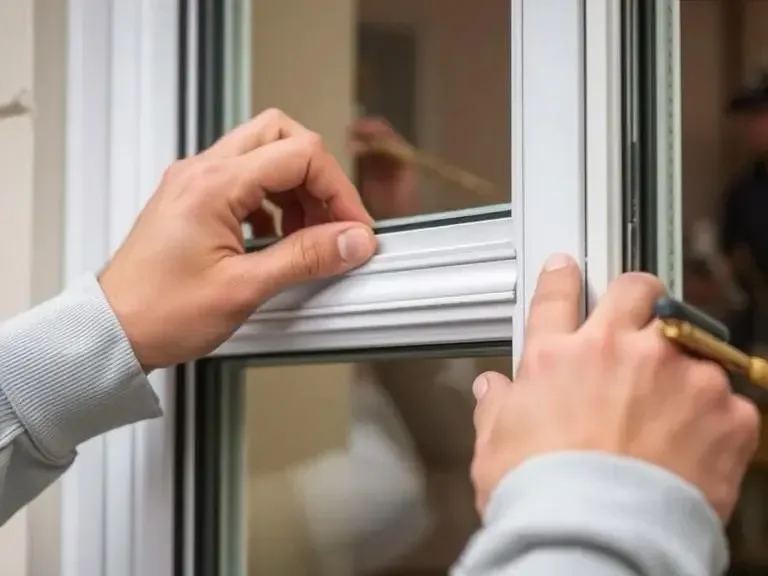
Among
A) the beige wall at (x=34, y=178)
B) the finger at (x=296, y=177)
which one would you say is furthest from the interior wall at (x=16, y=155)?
the finger at (x=296, y=177)

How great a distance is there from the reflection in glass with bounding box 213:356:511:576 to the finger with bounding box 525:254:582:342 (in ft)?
0.71

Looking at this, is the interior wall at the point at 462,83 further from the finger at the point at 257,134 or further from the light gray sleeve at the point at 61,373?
the light gray sleeve at the point at 61,373

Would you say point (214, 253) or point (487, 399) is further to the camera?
point (214, 253)

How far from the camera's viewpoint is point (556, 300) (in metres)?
0.62

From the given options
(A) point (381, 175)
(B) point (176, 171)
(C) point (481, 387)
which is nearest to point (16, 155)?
(B) point (176, 171)

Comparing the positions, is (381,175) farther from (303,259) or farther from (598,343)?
(598,343)

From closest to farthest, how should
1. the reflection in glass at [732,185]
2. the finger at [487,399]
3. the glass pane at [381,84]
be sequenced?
the finger at [487,399] → the reflection in glass at [732,185] → the glass pane at [381,84]

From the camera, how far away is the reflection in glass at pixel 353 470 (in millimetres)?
878

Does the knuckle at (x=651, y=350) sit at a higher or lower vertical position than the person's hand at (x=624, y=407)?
higher

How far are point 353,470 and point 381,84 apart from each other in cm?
36

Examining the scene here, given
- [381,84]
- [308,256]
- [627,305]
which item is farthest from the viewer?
[381,84]

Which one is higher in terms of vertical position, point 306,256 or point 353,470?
point 306,256

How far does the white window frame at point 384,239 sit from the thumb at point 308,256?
0.06ft

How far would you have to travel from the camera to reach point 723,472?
54cm
